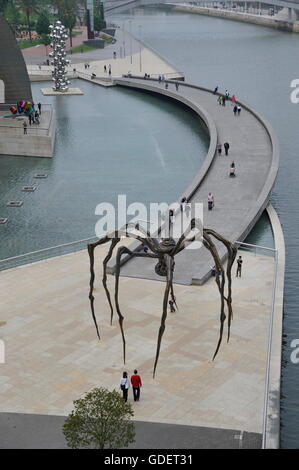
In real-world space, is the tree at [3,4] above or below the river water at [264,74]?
above

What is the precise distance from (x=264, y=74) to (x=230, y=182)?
5187cm

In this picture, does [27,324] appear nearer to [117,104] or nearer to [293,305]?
[293,305]

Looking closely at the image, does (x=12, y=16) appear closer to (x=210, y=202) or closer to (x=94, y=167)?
(x=94, y=167)

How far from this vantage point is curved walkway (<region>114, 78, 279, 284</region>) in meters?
34.3

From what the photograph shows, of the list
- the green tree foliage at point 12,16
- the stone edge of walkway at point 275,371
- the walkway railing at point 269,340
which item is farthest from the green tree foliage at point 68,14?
the stone edge of walkway at point 275,371

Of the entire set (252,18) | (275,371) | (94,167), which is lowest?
(94,167)

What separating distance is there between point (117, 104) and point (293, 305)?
162 ft

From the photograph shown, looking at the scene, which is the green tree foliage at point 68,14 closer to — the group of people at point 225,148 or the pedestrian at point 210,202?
the group of people at point 225,148

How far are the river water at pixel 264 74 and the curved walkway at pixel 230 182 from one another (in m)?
1.66

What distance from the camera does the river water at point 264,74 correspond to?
98.3 ft

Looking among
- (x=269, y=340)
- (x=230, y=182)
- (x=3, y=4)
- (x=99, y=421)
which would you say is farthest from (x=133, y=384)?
(x=3, y=4)

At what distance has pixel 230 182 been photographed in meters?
46.0

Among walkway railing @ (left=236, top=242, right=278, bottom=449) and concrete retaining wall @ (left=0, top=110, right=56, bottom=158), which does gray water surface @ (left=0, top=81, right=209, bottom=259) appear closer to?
concrete retaining wall @ (left=0, top=110, right=56, bottom=158)
